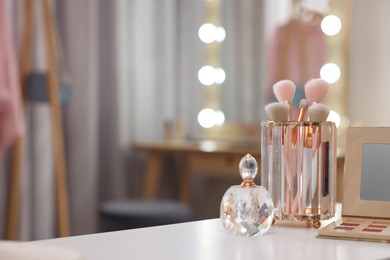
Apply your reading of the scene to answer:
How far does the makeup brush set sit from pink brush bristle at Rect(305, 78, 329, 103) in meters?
0.03

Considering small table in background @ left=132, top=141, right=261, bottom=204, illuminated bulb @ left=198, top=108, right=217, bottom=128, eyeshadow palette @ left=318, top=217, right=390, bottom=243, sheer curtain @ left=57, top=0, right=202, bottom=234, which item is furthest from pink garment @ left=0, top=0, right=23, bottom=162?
eyeshadow palette @ left=318, top=217, right=390, bottom=243

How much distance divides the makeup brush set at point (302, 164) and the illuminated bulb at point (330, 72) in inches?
78.9

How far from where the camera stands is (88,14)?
10.7 feet

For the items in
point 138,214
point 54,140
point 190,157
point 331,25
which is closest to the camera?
point 54,140

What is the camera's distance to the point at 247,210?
41.1 inches

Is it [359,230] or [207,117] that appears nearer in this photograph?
[359,230]

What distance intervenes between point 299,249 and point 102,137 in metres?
2.54

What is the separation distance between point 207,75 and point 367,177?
2531 mm

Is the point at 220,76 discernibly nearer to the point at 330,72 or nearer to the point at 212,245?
the point at 330,72

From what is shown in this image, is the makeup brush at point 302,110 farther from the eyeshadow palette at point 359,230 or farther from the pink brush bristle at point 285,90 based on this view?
the eyeshadow palette at point 359,230

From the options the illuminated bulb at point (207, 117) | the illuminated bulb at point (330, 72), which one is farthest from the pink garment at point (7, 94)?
the illuminated bulb at point (330, 72)

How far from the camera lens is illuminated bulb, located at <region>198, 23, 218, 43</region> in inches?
143

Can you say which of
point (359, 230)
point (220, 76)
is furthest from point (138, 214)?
point (359, 230)

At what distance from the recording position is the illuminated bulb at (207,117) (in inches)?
143
